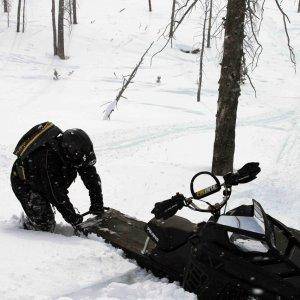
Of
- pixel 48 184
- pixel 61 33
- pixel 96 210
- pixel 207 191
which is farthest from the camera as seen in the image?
pixel 61 33

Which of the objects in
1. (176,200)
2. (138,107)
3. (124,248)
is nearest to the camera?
(176,200)

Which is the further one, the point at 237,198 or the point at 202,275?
the point at 237,198

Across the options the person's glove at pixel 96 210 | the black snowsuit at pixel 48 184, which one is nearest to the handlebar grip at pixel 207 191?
the black snowsuit at pixel 48 184

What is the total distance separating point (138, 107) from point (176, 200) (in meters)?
16.9

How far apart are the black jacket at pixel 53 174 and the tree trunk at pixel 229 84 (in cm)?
365

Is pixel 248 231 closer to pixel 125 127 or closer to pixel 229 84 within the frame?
pixel 229 84

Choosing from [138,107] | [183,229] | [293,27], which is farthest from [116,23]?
[183,229]

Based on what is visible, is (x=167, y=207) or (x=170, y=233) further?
(x=170, y=233)

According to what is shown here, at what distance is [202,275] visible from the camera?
125 inches

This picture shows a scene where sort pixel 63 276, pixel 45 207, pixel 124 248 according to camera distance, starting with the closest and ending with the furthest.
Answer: pixel 63 276 → pixel 124 248 → pixel 45 207

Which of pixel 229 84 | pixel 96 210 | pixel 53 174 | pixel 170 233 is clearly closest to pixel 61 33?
pixel 229 84

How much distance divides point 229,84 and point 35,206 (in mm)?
4271

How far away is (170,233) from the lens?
3.87 meters

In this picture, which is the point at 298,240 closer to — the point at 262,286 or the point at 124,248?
the point at 262,286
